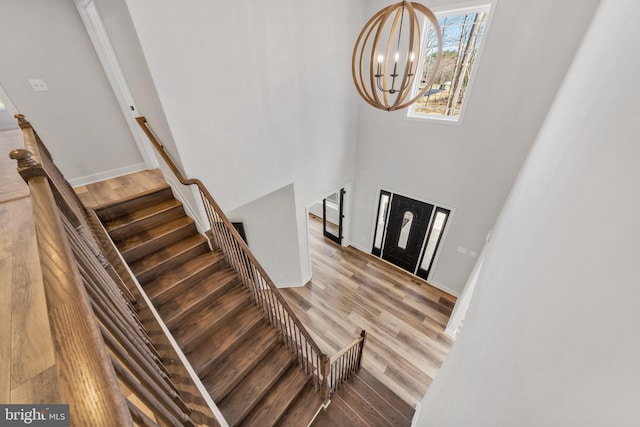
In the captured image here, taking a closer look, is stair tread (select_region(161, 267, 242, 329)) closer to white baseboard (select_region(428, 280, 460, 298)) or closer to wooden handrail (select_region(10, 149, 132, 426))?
wooden handrail (select_region(10, 149, 132, 426))

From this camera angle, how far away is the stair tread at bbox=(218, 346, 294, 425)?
230 cm

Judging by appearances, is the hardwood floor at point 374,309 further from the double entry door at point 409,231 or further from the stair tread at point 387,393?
the double entry door at point 409,231

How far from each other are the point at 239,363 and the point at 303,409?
0.90 meters

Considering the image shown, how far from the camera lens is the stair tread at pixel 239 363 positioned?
2350 millimetres

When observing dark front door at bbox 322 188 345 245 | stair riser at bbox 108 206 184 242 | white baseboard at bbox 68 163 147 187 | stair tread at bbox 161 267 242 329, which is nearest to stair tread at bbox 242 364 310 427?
stair tread at bbox 161 267 242 329

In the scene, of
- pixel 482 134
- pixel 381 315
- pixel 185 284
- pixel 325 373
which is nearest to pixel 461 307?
pixel 381 315

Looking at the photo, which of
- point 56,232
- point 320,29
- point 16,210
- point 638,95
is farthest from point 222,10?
point 638,95

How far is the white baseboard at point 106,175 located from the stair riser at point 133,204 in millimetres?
1136

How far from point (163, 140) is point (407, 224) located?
4.48 m

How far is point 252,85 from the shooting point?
285 centimetres

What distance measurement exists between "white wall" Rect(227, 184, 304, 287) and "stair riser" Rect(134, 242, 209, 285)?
5.05 ft

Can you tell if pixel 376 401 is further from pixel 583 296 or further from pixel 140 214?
pixel 140 214

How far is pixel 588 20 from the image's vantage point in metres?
2.52

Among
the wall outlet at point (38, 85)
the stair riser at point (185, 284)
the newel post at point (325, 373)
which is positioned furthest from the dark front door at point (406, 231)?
the wall outlet at point (38, 85)
